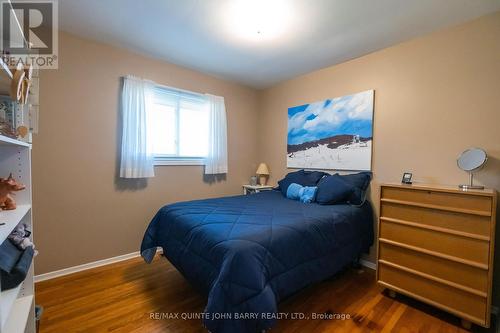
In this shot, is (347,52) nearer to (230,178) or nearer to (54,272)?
(230,178)

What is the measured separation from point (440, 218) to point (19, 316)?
2.67 m

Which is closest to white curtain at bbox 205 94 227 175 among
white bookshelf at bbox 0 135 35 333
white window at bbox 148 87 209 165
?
white window at bbox 148 87 209 165

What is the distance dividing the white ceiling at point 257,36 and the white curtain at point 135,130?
0.43 m

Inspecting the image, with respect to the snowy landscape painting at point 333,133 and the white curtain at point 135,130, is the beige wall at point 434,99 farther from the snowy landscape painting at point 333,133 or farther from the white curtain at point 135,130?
the white curtain at point 135,130

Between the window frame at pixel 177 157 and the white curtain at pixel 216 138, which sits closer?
the window frame at pixel 177 157

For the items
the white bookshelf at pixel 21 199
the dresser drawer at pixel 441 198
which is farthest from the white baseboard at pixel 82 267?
the dresser drawer at pixel 441 198

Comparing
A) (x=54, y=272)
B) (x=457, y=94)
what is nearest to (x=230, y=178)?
(x=54, y=272)

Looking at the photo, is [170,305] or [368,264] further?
[368,264]

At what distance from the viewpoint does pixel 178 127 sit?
300cm

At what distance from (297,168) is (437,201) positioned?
5.70 ft

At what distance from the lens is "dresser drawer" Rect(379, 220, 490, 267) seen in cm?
152

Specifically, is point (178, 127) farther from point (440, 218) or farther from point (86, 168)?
point (440, 218)

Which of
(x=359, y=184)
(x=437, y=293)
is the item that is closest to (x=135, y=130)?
(x=359, y=184)

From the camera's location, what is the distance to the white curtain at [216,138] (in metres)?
3.16
